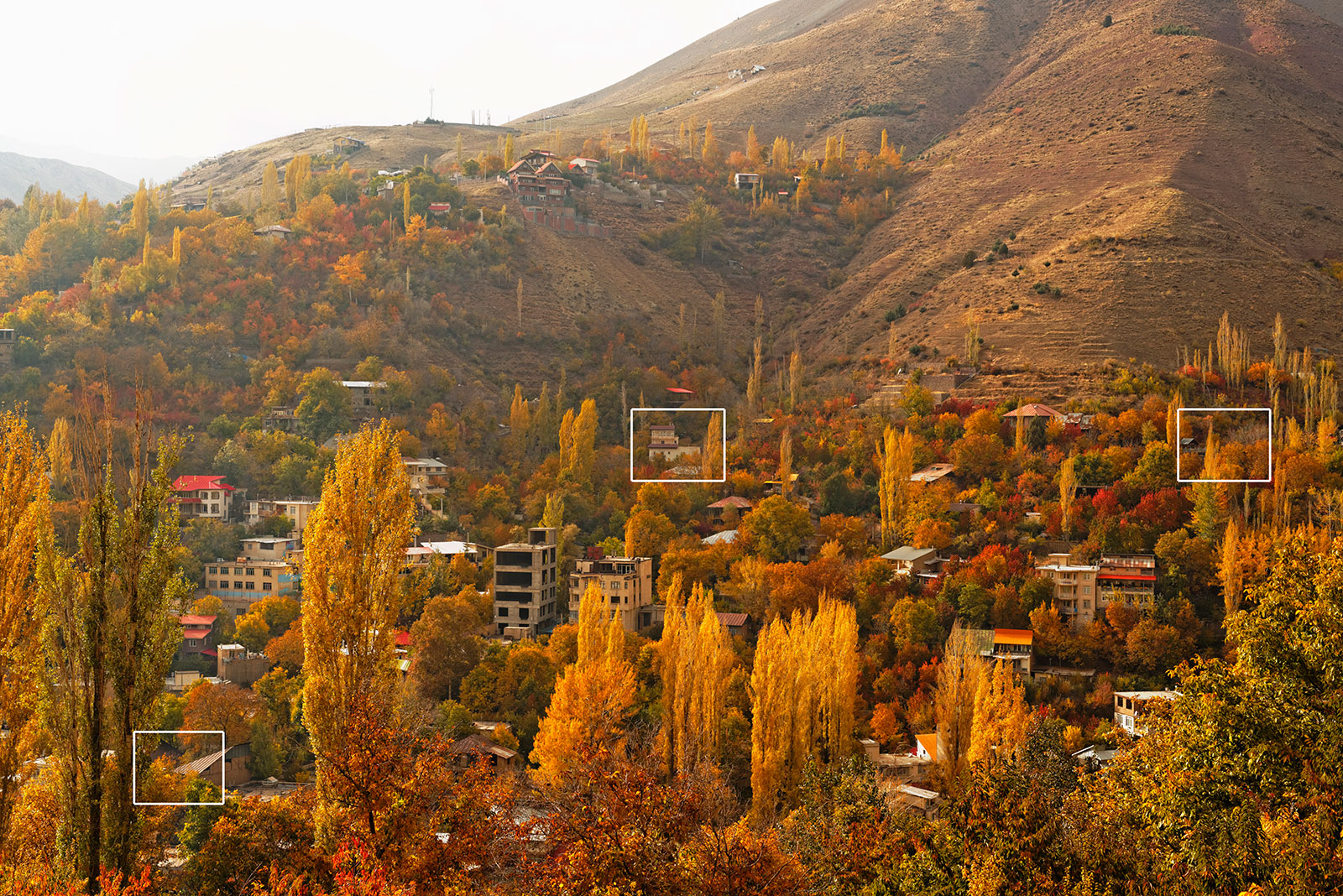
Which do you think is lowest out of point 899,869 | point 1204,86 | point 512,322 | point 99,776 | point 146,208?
point 899,869

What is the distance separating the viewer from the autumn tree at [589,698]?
25.5 meters

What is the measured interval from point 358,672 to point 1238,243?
5173 centimetres

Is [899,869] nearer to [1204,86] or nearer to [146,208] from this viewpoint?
[146,208]

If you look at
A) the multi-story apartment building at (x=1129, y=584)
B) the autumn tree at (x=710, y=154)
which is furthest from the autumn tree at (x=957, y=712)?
the autumn tree at (x=710, y=154)

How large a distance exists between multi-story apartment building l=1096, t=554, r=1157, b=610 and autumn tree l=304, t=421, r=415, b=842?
22.4 m

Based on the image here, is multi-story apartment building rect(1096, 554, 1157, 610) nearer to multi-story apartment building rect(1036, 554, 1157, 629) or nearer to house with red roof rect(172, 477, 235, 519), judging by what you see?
multi-story apartment building rect(1036, 554, 1157, 629)

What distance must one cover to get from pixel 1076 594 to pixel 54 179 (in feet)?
502

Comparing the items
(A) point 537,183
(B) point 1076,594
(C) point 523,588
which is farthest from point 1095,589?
(A) point 537,183

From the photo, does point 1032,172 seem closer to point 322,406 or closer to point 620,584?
point 322,406

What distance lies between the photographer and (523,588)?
126ft

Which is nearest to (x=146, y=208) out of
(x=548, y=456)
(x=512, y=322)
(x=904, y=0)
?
(x=512, y=322)

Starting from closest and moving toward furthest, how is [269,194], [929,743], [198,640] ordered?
[929,743], [198,640], [269,194]

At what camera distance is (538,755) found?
1081 inches

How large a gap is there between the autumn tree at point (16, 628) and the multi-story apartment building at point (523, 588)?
23.2 meters
